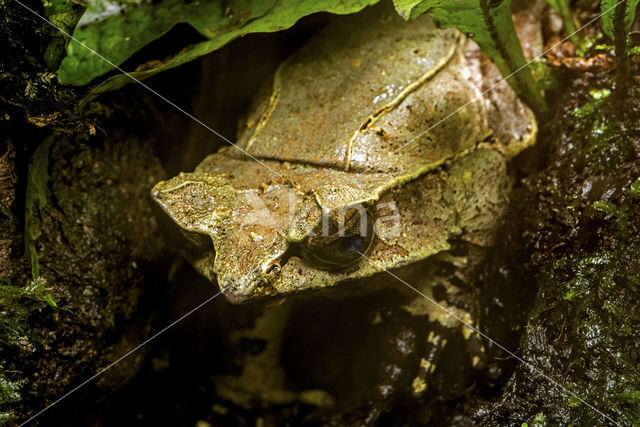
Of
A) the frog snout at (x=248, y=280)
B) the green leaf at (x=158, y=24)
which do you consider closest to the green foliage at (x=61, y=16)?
the green leaf at (x=158, y=24)

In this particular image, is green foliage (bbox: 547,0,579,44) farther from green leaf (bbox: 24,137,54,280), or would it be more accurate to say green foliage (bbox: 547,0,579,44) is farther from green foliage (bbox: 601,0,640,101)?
green leaf (bbox: 24,137,54,280)

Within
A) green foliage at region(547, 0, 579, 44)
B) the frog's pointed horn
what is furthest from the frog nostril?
green foliage at region(547, 0, 579, 44)

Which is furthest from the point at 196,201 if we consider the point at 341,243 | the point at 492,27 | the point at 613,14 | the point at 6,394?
the point at 613,14

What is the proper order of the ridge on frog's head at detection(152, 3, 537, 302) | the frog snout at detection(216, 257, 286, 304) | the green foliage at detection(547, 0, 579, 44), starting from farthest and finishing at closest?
the green foliage at detection(547, 0, 579, 44)
the ridge on frog's head at detection(152, 3, 537, 302)
the frog snout at detection(216, 257, 286, 304)

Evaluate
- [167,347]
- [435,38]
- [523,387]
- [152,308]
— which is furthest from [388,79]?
[167,347]

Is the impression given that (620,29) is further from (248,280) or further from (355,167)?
(248,280)

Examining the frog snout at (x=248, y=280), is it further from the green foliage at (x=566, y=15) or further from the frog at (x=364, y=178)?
the green foliage at (x=566, y=15)

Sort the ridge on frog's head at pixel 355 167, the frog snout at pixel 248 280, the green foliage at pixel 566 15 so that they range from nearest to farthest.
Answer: the frog snout at pixel 248 280, the ridge on frog's head at pixel 355 167, the green foliage at pixel 566 15

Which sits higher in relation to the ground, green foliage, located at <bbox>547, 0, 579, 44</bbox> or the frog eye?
green foliage, located at <bbox>547, 0, 579, 44</bbox>
